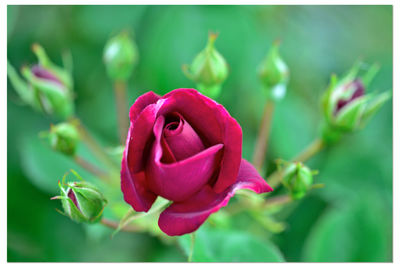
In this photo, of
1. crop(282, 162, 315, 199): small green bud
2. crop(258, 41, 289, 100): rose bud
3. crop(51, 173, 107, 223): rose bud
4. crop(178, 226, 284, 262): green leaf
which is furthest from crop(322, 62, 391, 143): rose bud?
crop(51, 173, 107, 223): rose bud

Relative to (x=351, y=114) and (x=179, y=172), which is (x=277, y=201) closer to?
(x=351, y=114)

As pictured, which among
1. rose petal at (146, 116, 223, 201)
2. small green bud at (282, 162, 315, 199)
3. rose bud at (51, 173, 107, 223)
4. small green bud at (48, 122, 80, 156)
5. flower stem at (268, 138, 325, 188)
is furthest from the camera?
flower stem at (268, 138, 325, 188)

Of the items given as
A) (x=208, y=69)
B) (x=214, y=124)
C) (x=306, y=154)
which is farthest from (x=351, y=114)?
(x=214, y=124)

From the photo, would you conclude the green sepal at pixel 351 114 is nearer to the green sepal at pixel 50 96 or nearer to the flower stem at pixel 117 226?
the flower stem at pixel 117 226

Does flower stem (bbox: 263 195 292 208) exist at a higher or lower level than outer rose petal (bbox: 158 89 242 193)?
lower

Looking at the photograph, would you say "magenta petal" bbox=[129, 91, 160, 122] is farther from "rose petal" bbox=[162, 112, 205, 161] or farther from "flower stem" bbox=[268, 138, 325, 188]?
"flower stem" bbox=[268, 138, 325, 188]
